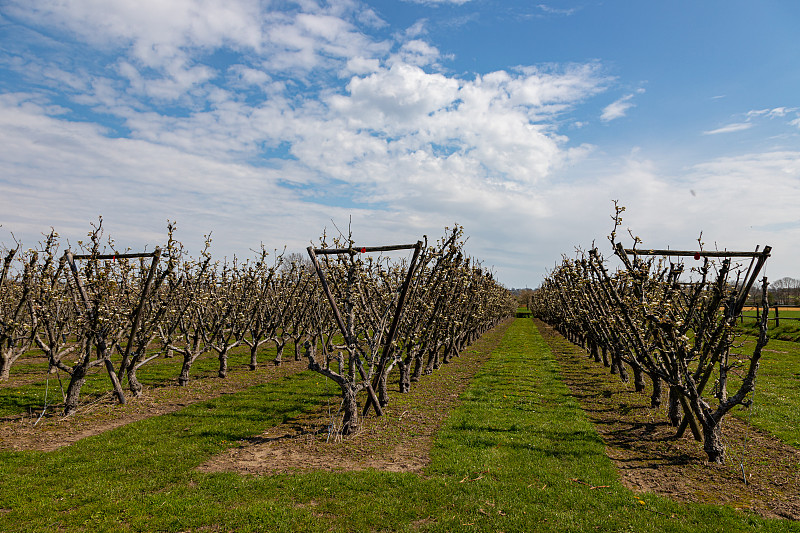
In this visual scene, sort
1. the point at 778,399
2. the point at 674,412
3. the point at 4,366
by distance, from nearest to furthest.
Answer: the point at 674,412 < the point at 778,399 < the point at 4,366

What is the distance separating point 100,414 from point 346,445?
8244 mm

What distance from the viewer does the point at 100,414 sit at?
1279 cm

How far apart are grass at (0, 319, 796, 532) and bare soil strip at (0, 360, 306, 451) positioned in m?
0.80

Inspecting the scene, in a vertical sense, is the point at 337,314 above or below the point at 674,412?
above

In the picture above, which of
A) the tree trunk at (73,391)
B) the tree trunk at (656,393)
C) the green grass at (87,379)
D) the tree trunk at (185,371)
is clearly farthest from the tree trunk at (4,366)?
the tree trunk at (656,393)

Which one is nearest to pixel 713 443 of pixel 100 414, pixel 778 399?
pixel 778 399

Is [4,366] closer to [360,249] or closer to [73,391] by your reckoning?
[73,391]

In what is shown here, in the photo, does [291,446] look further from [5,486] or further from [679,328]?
[679,328]

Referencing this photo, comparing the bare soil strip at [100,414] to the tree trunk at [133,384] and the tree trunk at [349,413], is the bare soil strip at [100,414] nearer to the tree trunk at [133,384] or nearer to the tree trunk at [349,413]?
the tree trunk at [133,384]

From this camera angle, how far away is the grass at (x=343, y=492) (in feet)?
21.5

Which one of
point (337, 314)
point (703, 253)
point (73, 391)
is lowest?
point (73, 391)

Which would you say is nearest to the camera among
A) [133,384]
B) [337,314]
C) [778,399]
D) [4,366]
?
[337,314]

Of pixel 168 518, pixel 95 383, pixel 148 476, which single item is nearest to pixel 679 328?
pixel 168 518

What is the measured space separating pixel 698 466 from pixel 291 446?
901 cm
